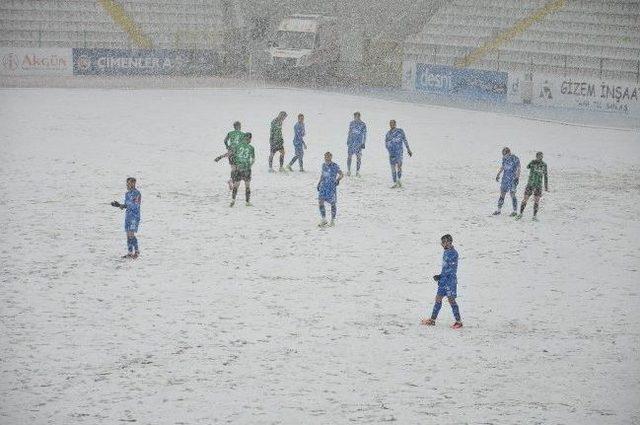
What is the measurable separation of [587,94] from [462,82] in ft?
20.8

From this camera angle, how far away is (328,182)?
18.4 m

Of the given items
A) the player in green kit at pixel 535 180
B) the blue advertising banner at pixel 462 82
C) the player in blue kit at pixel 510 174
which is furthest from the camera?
the blue advertising banner at pixel 462 82

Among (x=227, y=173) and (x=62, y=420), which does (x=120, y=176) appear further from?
(x=62, y=420)

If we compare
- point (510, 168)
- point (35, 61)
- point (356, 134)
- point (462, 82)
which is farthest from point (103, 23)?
point (510, 168)

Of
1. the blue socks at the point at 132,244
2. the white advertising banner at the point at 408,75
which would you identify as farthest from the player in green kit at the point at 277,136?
the white advertising banner at the point at 408,75

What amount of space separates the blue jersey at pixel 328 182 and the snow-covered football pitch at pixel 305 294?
2.20 ft

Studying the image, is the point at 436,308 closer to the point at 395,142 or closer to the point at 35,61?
the point at 395,142

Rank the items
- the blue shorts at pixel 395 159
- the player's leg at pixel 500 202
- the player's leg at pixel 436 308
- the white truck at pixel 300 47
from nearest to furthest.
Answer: the player's leg at pixel 436 308, the player's leg at pixel 500 202, the blue shorts at pixel 395 159, the white truck at pixel 300 47

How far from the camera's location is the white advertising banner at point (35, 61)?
143ft

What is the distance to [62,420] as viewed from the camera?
31.6 feet

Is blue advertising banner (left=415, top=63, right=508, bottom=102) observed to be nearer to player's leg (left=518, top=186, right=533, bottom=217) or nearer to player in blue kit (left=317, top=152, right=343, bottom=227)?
player's leg (left=518, top=186, right=533, bottom=217)

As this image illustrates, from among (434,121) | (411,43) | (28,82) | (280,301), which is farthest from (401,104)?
(280,301)

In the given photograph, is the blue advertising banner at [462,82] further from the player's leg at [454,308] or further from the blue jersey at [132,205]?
the player's leg at [454,308]

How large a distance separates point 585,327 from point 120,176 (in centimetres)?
1319
